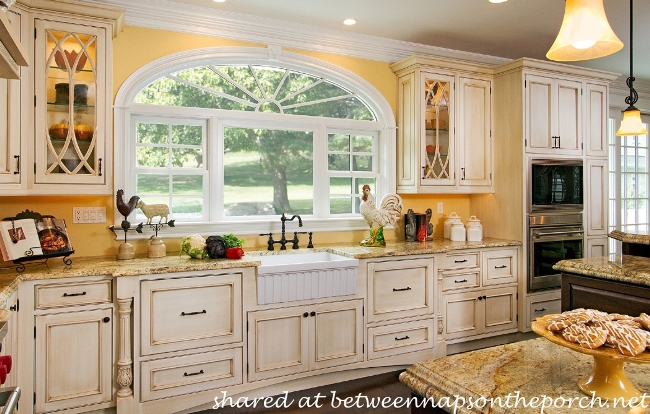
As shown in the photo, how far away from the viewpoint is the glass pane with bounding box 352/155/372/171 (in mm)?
4152

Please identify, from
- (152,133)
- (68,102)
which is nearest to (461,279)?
(152,133)

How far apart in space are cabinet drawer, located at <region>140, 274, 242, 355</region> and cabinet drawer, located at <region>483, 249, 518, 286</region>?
2133 millimetres

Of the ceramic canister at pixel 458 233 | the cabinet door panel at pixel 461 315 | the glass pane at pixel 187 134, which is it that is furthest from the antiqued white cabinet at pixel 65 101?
the ceramic canister at pixel 458 233

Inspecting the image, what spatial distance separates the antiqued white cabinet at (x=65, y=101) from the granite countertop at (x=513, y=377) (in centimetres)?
239

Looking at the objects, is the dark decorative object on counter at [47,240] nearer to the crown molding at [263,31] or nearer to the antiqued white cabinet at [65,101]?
the antiqued white cabinet at [65,101]

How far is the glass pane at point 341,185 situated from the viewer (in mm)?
4068

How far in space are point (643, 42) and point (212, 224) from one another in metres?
4.05

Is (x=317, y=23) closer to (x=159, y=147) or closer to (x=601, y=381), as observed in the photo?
(x=159, y=147)

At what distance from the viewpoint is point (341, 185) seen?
4102mm

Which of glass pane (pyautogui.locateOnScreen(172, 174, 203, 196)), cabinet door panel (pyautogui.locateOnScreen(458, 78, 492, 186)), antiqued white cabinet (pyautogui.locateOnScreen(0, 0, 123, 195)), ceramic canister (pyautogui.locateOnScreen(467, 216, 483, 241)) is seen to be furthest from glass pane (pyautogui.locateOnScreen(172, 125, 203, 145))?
ceramic canister (pyautogui.locateOnScreen(467, 216, 483, 241))

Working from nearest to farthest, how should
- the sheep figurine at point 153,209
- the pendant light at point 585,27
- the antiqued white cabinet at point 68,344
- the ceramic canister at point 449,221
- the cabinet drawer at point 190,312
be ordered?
the pendant light at point 585,27 < the antiqued white cabinet at point 68,344 < the cabinet drawer at point 190,312 < the sheep figurine at point 153,209 < the ceramic canister at point 449,221

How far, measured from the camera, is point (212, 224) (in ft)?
11.5

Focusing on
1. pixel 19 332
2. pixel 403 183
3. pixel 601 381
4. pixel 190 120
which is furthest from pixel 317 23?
pixel 601 381

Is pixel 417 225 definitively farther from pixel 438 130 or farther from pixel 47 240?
pixel 47 240
